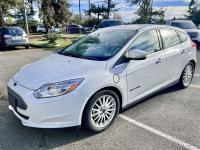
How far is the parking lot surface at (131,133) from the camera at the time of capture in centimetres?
350

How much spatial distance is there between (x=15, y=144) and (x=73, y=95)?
1127 mm

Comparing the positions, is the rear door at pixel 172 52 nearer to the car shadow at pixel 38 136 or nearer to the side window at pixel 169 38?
the side window at pixel 169 38

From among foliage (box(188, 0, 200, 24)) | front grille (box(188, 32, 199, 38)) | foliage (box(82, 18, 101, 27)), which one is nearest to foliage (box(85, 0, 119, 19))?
foliage (box(82, 18, 101, 27))

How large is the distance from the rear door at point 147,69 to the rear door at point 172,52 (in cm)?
19

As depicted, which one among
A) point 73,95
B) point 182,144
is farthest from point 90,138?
point 182,144

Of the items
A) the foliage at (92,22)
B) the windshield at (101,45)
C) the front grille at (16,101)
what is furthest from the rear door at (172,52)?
the foliage at (92,22)

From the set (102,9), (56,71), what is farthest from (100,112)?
(102,9)

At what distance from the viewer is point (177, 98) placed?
17.2 ft

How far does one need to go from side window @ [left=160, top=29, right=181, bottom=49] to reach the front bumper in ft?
7.71

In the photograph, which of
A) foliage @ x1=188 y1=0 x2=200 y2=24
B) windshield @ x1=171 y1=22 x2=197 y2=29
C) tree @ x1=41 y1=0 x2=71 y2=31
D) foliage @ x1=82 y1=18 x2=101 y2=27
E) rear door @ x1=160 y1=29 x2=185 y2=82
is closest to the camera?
rear door @ x1=160 y1=29 x2=185 y2=82

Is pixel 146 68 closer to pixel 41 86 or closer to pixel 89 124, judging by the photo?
pixel 89 124

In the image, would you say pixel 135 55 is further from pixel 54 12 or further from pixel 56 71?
pixel 54 12

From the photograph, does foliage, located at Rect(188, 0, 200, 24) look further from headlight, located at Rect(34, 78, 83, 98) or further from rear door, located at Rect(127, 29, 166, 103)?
headlight, located at Rect(34, 78, 83, 98)

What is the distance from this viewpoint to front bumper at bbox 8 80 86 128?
132 inches
